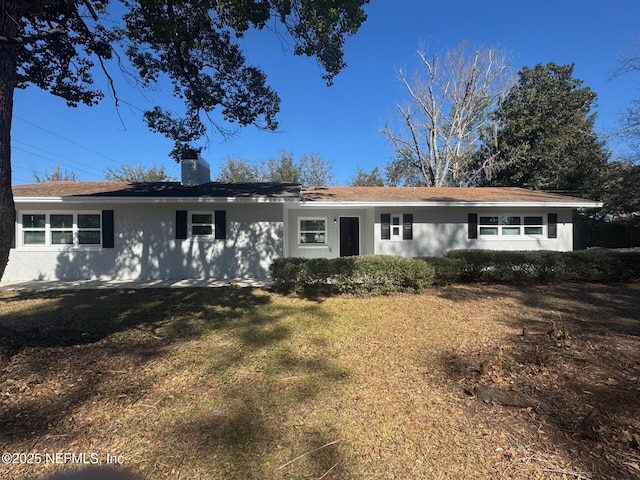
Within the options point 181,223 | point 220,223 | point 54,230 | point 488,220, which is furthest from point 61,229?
point 488,220

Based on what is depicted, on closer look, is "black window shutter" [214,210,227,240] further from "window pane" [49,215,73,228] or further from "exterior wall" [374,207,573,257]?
"exterior wall" [374,207,573,257]

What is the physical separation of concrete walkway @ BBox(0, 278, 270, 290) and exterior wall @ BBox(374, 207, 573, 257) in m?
5.32

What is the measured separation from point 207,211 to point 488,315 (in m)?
8.38

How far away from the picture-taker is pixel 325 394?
3178 millimetres

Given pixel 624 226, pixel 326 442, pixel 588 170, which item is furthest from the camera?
pixel 588 170

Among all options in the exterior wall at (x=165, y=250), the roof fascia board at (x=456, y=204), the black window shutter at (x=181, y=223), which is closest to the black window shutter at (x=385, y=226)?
the roof fascia board at (x=456, y=204)

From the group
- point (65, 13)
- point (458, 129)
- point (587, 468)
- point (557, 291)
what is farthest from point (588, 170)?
point (65, 13)

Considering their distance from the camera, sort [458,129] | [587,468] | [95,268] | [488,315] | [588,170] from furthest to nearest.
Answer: [458,129] → [588,170] → [95,268] → [488,315] → [587,468]

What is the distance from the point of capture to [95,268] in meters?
10.4

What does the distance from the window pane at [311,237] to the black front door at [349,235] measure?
849 mm

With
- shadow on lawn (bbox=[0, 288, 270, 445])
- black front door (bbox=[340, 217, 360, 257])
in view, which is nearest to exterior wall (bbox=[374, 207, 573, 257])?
black front door (bbox=[340, 217, 360, 257])

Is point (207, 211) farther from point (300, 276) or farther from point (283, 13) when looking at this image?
point (283, 13)

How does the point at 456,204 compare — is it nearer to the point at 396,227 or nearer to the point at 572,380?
the point at 396,227

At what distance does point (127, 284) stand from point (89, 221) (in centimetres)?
273
